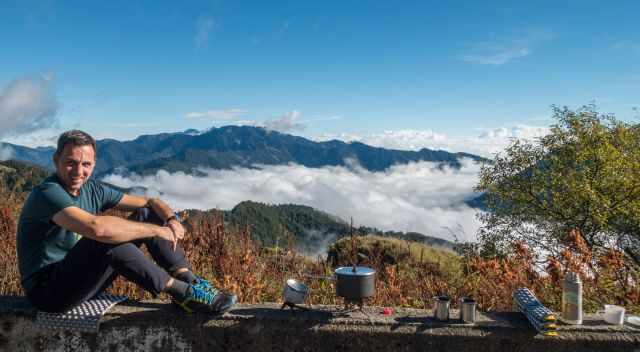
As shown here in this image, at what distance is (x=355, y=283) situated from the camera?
10.7ft

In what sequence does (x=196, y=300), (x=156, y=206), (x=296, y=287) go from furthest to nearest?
1. (x=156, y=206)
2. (x=296, y=287)
3. (x=196, y=300)

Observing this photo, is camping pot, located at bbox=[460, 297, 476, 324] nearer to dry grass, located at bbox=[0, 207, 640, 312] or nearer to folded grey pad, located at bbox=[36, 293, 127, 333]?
dry grass, located at bbox=[0, 207, 640, 312]

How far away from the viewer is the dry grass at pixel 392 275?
442cm

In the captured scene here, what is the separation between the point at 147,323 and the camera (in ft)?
10.6

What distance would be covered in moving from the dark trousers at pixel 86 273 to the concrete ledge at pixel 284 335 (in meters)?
0.27

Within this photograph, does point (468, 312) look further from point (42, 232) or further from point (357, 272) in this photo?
point (42, 232)

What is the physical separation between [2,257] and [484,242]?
1435 cm

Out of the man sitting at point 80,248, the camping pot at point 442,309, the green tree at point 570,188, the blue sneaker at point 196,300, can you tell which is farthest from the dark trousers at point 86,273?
the green tree at point 570,188

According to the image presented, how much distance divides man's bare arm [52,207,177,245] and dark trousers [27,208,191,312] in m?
0.08

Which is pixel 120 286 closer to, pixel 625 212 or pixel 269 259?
pixel 269 259

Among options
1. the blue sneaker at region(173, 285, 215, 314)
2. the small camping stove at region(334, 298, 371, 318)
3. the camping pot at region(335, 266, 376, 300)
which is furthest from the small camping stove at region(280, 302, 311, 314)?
the blue sneaker at region(173, 285, 215, 314)

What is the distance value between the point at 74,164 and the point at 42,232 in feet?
1.70

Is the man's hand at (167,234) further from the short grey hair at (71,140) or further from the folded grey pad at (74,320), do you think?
the short grey hair at (71,140)

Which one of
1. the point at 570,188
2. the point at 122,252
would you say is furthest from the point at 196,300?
the point at 570,188
